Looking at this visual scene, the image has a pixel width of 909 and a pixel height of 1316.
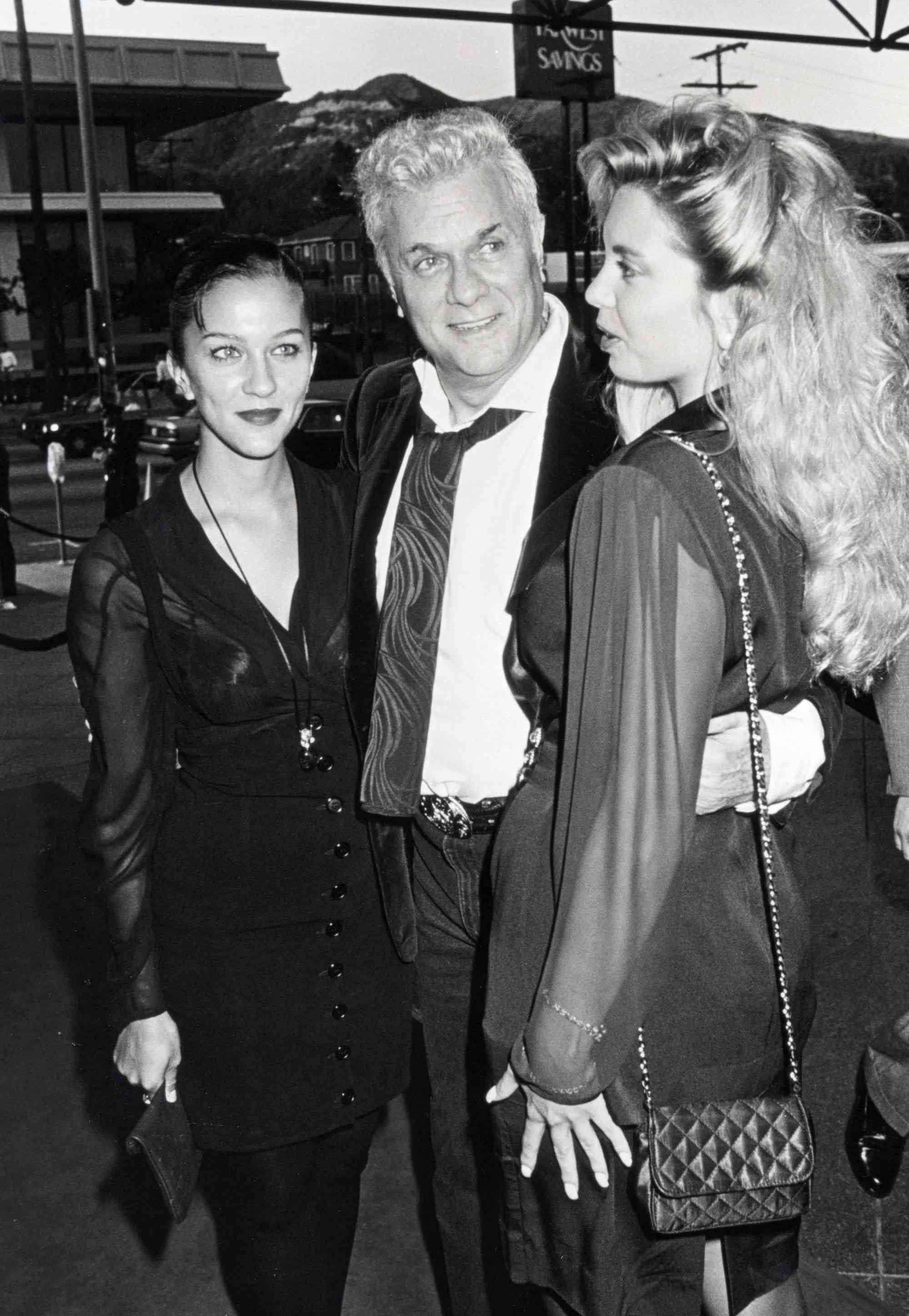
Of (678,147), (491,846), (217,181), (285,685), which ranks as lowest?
(491,846)

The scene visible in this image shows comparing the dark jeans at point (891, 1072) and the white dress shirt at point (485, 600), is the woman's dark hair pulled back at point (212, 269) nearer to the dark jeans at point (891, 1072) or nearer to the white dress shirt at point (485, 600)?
the white dress shirt at point (485, 600)

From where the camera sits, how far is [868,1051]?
3133mm

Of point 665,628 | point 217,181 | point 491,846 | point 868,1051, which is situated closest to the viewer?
point 665,628

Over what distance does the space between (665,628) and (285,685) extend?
83cm

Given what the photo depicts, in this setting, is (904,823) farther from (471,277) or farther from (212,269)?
(212,269)

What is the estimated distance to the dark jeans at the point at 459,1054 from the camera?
2207 millimetres

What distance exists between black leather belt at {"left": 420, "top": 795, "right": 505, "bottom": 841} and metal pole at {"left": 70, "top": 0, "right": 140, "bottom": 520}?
25.8 feet

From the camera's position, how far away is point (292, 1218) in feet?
7.47

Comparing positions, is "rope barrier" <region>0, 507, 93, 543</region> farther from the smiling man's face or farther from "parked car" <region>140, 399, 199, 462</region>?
"parked car" <region>140, 399, 199, 462</region>

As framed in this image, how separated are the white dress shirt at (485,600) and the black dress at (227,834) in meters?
0.18

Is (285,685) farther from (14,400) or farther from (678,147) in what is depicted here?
(14,400)

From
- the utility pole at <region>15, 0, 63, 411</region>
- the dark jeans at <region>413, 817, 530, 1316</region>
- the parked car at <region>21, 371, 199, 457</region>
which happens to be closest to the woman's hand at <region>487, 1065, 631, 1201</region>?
the dark jeans at <region>413, 817, 530, 1316</region>

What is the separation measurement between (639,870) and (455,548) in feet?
2.67

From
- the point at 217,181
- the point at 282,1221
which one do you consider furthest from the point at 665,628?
the point at 217,181
